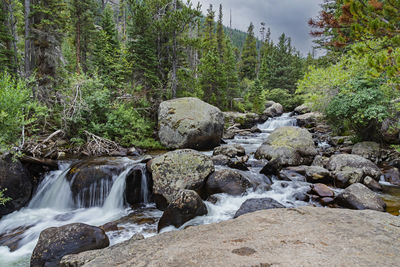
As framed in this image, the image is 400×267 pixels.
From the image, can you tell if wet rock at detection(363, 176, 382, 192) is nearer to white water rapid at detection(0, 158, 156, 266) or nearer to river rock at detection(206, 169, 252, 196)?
river rock at detection(206, 169, 252, 196)

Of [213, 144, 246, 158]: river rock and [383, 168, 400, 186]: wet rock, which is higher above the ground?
[213, 144, 246, 158]: river rock

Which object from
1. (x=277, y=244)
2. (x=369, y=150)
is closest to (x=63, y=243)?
(x=277, y=244)

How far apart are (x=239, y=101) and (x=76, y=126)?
2419 centimetres

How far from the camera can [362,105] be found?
34.9 feet

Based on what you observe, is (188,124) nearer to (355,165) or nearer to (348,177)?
(348,177)

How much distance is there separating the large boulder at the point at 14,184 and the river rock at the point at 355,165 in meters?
11.8

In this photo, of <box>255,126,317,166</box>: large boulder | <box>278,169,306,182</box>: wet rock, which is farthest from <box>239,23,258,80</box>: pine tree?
<box>278,169,306,182</box>: wet rock

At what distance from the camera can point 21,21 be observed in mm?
18703

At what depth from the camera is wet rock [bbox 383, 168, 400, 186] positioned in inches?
340

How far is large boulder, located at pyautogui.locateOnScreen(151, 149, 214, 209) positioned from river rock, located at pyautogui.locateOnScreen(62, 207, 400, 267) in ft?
11.4

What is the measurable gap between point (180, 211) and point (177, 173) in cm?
183

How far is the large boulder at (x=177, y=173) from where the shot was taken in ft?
22.8

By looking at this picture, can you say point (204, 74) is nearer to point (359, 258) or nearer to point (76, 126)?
point (76, 126)

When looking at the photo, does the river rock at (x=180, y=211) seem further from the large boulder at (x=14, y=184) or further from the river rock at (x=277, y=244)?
the large boulder at (x=14, y=184)
